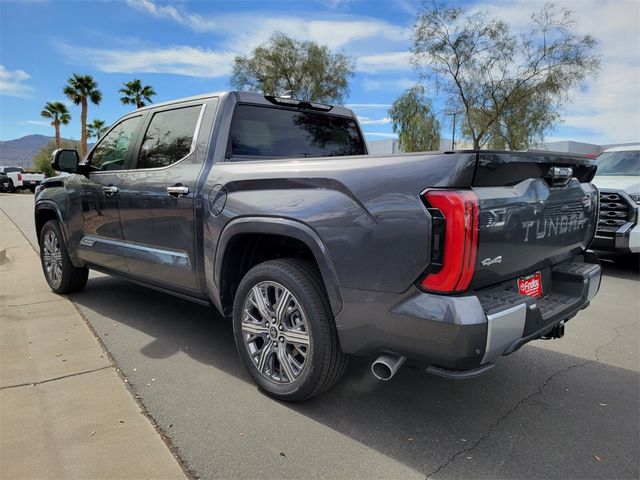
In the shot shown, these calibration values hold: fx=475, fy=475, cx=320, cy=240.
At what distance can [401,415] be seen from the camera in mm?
2896

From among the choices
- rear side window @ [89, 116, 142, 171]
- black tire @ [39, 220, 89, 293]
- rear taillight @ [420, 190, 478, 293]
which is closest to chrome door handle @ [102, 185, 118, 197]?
rear side window @ [89, 116, 142, 171]

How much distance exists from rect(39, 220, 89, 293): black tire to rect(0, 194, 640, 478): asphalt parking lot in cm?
139

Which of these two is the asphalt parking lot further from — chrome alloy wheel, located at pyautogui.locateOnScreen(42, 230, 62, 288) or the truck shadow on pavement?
chrome alloy wheel, located at pyautogui.locateOnScreen(42, 230, 62, 288)

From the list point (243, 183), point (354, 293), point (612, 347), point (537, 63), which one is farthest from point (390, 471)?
point (537, 63)

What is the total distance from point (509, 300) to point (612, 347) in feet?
8.01

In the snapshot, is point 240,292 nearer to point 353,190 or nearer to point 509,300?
point 353,190

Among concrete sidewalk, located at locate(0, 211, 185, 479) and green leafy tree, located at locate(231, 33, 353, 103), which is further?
green leafy tree, located at locate(231, 33, 353, 103)

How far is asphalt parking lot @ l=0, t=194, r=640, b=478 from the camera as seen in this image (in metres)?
2.42

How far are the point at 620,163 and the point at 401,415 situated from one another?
24.5 ft

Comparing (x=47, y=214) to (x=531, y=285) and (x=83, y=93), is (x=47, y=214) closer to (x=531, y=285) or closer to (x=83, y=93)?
(x=531, y=285)

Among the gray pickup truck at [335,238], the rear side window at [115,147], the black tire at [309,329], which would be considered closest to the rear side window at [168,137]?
the gray pickup truck at [335,238]

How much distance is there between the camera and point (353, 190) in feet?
8.06

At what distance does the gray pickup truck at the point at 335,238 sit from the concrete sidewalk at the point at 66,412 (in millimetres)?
764

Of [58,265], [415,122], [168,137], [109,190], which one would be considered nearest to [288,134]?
[168,137]
